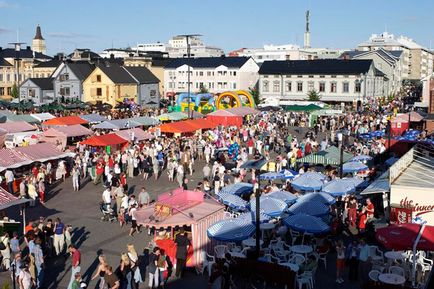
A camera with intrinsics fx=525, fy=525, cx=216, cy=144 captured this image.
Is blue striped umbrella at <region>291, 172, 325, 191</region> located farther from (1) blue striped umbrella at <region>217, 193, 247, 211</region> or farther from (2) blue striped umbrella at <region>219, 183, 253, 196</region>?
(1) blue striped umbrella at <region>217, 193, 247, 211</region>

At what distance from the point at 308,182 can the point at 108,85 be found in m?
51.4

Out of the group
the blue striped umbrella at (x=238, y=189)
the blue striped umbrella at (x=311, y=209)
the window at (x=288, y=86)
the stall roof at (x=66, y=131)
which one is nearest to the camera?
the blue striped umbrella at (x=311, y=209)

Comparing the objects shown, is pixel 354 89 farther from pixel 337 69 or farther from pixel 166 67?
pixel 166 67

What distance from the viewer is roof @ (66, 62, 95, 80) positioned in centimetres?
6981

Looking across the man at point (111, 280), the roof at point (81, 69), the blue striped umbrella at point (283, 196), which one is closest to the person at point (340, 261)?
the blue striped umbrella at point (283, 196)

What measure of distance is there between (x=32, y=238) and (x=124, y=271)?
3.41 metres

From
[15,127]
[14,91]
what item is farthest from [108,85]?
[15,127]

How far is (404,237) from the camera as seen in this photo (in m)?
12.3

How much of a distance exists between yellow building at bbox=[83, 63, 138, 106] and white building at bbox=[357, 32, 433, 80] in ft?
274

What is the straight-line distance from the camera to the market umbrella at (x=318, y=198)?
17.3m

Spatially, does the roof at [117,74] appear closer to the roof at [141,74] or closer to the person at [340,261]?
the roof at [141,74]

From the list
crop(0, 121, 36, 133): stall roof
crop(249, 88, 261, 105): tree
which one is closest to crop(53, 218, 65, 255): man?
crop(0, 121, 36, 133): stall roof

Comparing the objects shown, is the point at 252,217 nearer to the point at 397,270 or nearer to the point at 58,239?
the point at 397,270

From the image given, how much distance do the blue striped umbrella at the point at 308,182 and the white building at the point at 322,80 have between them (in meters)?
43.9
